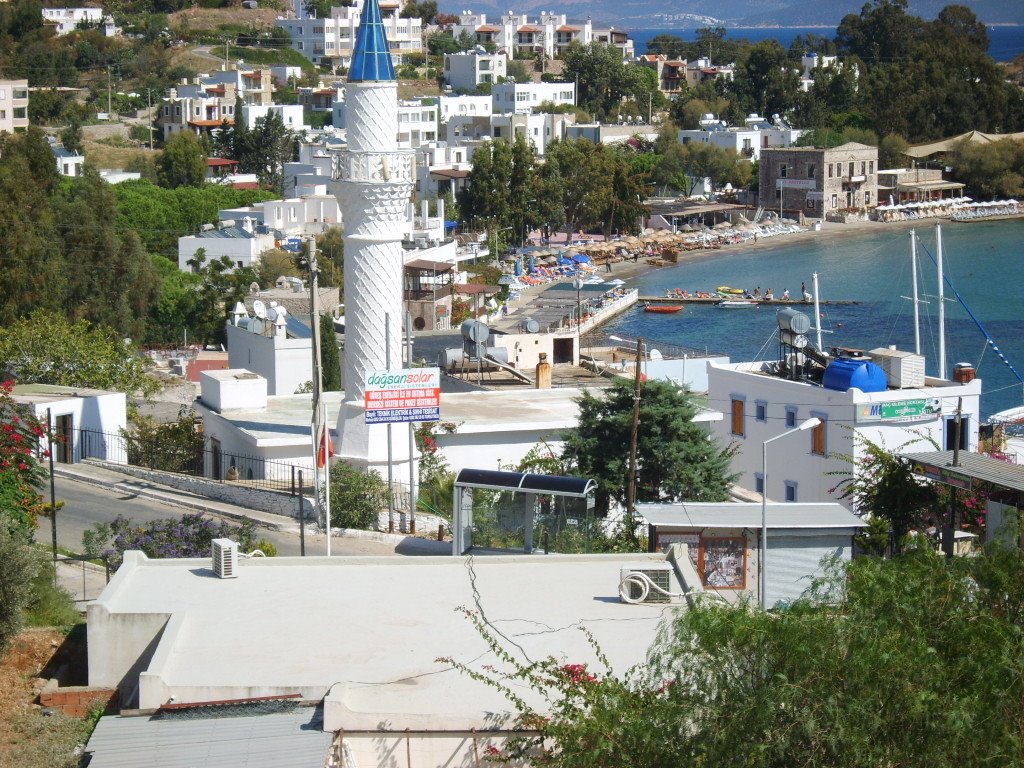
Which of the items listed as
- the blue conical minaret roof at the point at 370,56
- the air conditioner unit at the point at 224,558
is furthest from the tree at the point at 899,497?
the blue conical minaret roof at the point at 370,56

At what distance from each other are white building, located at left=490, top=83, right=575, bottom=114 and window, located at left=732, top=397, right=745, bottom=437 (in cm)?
7709

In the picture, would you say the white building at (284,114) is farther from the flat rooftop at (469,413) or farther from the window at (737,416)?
the flat rooftop at (469,413)

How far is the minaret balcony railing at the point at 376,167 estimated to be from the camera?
804 inches

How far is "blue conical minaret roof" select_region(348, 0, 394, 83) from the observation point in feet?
66.7

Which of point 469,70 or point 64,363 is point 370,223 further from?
point 469,70

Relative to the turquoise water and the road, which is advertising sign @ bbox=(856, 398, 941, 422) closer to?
the road

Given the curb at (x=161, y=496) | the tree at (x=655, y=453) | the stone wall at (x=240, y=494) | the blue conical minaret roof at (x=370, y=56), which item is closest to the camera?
the curb at (x=161, y=496)

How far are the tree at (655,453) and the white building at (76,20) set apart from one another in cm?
11234

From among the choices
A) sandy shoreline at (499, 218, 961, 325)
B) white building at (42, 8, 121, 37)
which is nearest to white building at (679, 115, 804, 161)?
sandy shoreline at (499, 218, 961, 325)

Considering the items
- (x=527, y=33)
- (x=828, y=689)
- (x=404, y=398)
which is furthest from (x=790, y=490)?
(x=527, y=33)

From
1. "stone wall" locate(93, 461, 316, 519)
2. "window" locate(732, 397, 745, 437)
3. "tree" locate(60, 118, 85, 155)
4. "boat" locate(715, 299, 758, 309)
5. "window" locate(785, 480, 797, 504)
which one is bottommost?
"boat" locate(715, 299, 758, 309)

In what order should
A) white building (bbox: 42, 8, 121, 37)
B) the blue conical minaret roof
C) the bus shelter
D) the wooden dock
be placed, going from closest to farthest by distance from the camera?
the bus shelter, the blue conical minaret roof, the wooden dock, white building (bbox: 42, 8, 121, 37)

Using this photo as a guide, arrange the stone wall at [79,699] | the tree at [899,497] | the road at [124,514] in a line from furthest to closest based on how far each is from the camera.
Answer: the road at [124,514], the tree at [899,497], the stone wall at [79,699]

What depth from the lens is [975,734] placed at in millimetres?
7645
